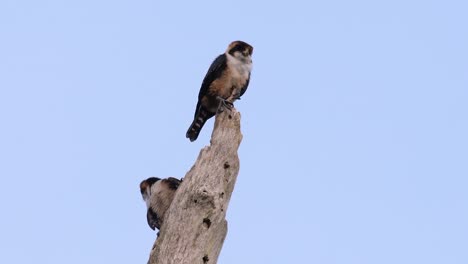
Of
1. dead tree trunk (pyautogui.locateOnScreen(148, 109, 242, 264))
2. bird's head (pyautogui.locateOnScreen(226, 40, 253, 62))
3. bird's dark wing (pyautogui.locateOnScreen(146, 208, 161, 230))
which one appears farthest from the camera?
bird's dark wing (pyautogui.locateOnScreen(146, 208, 161, 230))

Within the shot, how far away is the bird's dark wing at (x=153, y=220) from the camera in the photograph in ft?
36.3

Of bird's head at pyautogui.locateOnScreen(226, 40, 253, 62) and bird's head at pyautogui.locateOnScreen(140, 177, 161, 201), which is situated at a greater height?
bird's head at pyautogui.locateOnScreen(226, 40, 253, 62)

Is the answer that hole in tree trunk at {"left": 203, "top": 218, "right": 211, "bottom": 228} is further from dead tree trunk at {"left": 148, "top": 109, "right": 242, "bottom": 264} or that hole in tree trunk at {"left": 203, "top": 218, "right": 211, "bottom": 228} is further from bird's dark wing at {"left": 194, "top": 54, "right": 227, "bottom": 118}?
bird's dark wing at {"left": 194, "top": 54, "right": 227, "bottom": 118}

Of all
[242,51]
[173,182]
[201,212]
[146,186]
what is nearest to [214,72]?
[242,51]

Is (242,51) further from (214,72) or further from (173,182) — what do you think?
(173,182)

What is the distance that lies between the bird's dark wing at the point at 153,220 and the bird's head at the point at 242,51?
2.25 meters

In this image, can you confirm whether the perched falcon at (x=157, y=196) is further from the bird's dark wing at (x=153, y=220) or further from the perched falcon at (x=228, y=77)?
the perched falcon at (x=228, y=77)

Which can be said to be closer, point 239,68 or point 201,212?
point 201,212

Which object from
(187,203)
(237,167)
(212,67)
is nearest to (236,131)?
(237,167)

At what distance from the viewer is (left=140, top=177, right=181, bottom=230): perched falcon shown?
1074 cm

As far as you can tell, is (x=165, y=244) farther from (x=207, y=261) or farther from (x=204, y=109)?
(x=204, y=109)

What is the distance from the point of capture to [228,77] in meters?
10.1

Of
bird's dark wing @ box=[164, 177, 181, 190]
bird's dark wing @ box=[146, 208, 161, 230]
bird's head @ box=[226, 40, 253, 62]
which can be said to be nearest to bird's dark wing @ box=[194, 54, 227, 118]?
bird's head @ box=[226, 40, 253, 62]

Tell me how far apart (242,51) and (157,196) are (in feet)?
6.80
